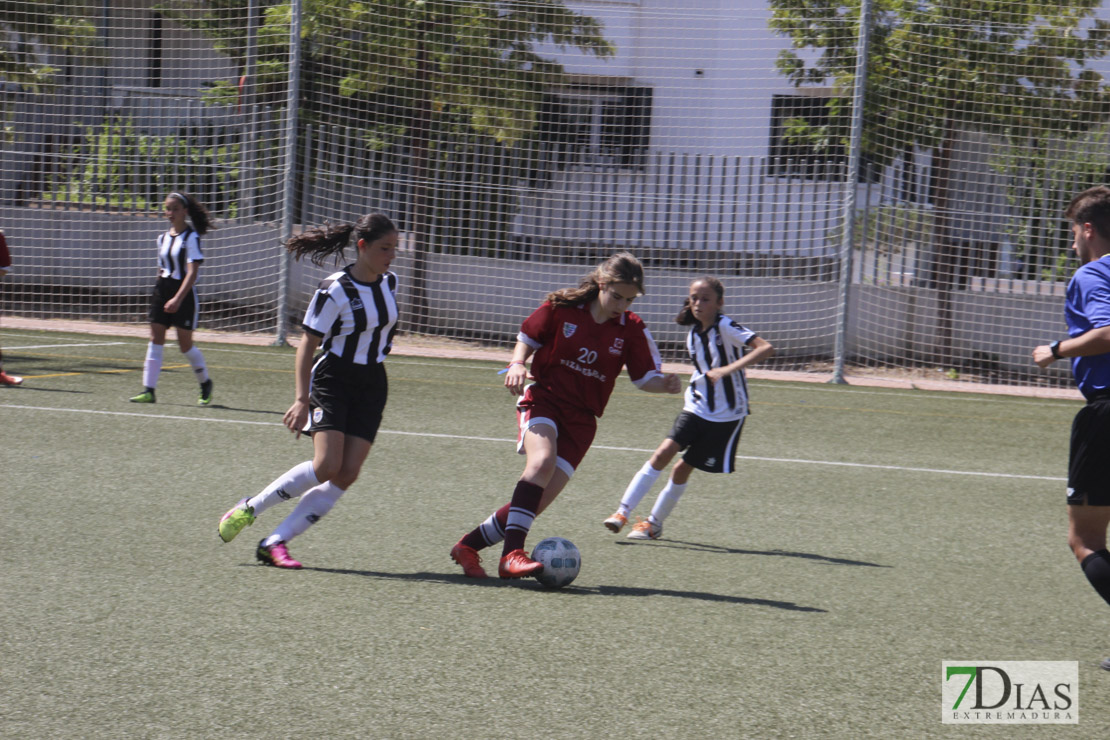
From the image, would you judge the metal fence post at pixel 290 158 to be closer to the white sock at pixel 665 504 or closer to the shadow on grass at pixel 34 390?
the shadow on grass at pixel 34 390

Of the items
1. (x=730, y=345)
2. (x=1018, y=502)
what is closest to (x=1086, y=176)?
(x=1018, y=502)

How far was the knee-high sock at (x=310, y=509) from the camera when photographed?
5.45m

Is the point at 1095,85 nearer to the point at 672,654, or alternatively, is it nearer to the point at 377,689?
the point at 672,654

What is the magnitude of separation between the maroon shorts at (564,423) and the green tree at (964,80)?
10236 mm

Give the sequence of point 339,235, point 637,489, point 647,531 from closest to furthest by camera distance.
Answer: point 339,235, point 647,531, point 637,489

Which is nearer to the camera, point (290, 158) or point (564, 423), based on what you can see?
point (564, 423)

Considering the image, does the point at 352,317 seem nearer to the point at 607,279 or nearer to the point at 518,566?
the point at 607,279

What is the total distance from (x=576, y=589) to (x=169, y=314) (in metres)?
6.43

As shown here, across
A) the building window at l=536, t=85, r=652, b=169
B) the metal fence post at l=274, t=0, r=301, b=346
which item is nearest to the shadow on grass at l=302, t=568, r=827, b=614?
the metal fence post at l=274, t=0, r=301, b=346

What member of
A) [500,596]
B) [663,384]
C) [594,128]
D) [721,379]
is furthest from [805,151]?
[500,596]

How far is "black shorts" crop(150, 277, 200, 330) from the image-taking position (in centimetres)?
1040

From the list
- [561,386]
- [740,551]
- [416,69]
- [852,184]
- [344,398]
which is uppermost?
[416,69]

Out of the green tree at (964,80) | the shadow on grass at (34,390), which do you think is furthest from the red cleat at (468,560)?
the green tree at (964,80)

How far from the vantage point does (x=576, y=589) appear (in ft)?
17.3
